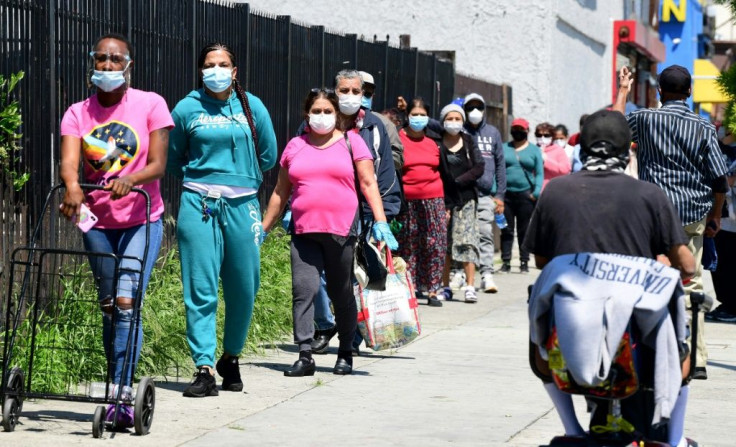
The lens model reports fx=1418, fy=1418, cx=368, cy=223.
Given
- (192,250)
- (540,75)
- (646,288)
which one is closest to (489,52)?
(540,75)

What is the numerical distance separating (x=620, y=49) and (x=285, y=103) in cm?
1921

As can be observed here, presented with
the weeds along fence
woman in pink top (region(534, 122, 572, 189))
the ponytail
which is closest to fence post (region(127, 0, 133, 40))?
the weeds along fence

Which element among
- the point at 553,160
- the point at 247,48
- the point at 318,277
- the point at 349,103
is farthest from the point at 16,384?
the point at 553,160

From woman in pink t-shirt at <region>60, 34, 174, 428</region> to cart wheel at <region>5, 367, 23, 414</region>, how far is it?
0.41 m

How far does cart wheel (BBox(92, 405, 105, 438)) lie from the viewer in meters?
6.41

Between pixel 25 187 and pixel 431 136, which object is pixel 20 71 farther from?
pixel 431 136

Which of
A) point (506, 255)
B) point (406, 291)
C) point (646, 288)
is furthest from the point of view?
point (506, 255)

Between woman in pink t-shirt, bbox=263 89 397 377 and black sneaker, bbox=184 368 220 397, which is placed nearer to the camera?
black sneaker, bbox=184 368 220 397

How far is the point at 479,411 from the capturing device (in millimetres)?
7570

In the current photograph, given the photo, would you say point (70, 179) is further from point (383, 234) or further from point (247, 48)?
point (247, 48)

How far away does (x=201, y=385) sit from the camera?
25.1 feet

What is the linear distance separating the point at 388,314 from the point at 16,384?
10.6ft

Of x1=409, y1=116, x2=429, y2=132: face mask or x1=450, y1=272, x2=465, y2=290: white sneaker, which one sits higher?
x1=409, y1=116, x2=429, y2=132: face mask

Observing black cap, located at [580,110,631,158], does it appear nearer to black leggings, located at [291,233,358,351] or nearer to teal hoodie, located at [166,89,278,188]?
teal hoodie, located at [166,89,278,188]
